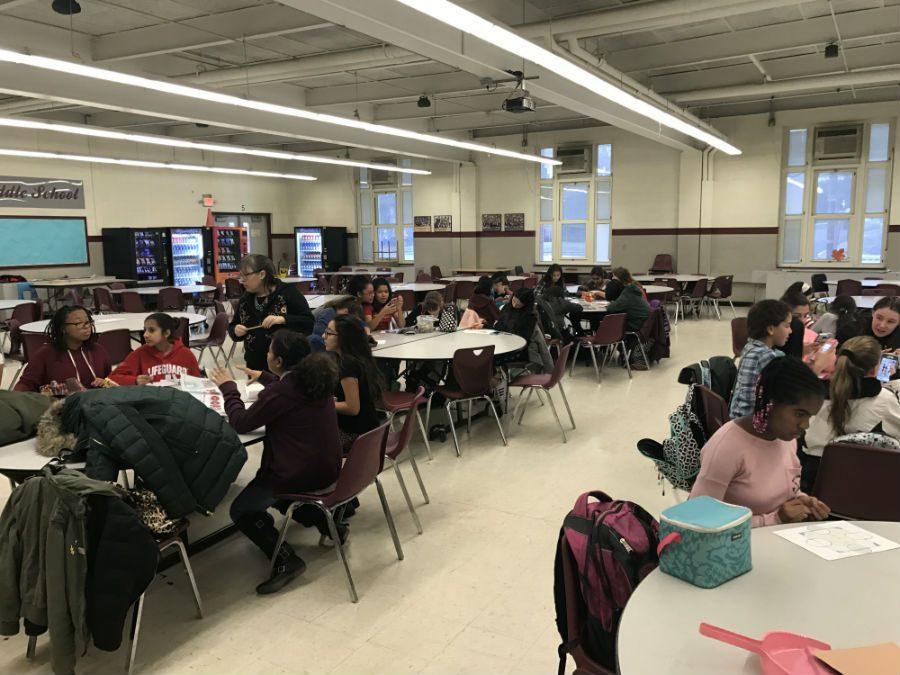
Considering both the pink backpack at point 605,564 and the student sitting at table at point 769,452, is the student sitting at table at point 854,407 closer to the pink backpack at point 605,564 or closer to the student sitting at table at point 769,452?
the student sitting at table at point 769,452

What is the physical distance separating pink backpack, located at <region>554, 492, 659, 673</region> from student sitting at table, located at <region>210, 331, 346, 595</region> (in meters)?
1.47

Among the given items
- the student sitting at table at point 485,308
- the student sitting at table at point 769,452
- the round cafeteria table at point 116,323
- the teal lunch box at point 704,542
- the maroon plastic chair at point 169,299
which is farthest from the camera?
the maroon plastic chair at point 169,299

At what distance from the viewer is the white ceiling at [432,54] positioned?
Result: 7188mm

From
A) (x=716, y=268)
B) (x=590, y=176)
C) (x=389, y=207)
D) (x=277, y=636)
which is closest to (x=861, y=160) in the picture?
(x=716, y=268)

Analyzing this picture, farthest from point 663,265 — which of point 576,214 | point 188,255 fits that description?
point 188,255

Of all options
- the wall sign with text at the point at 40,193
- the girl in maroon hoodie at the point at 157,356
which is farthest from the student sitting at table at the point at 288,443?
the wall sign with text at the point at 40,193

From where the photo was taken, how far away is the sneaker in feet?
9.64

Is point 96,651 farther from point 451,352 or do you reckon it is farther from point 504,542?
point 451,352

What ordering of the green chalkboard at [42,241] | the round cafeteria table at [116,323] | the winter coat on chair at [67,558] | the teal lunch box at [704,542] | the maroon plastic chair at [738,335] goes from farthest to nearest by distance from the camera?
the green chalkboard at [42,241]
the round cafeteria table at [116,323]
the maroon plastic chair at [738,335]
the winter coat on chair at [67,558]
the teal lunch box at [704,542]

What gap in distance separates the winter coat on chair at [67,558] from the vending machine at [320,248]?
15821 mm

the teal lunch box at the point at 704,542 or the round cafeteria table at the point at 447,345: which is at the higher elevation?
the teal lunch box at the point at 704,542

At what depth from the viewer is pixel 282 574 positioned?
300 cm

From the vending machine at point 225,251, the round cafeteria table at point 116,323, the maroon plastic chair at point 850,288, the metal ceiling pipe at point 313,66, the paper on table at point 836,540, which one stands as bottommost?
the paper on table at point 836,540

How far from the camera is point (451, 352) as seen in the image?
4883 mm
